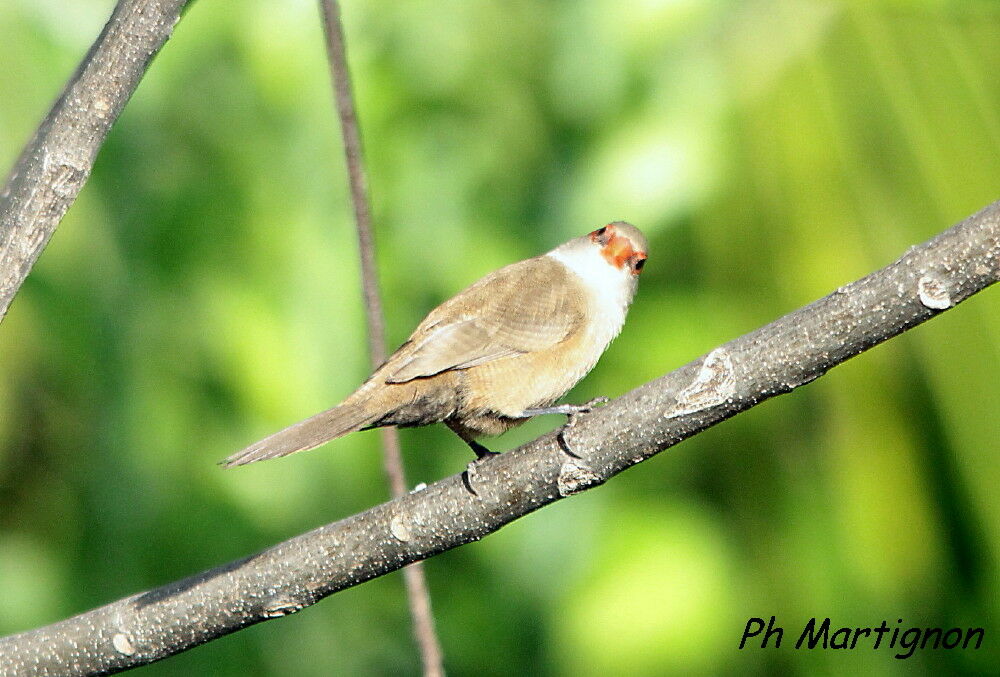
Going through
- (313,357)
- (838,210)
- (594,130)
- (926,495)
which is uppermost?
(594,130)

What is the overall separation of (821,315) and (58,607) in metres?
3.27

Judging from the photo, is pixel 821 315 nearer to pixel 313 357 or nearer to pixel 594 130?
pixel 594 130

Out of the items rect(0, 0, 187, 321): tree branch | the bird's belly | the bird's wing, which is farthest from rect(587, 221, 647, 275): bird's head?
rect(0, 0, 187, 321): tree branch

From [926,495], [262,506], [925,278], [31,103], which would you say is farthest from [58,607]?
[925,278]

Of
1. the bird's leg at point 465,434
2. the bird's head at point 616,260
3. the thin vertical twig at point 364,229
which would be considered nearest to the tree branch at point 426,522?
the thin vertical twig at point 364,229

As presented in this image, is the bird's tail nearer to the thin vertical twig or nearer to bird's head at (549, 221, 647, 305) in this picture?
the thin vertical twig

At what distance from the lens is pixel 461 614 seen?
3658 millimetres

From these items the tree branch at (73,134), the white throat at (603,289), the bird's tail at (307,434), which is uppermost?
the white throat at (603,289)

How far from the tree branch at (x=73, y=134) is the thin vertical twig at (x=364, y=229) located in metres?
0.31

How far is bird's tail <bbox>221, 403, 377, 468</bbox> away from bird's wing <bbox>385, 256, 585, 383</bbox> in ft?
0.54

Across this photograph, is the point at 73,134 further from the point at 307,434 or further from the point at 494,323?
the point at 494,323

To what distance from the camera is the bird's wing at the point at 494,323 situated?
2.70 metres

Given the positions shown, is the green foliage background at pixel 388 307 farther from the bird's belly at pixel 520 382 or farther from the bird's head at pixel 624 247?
the bird's belly at pixel 520 382

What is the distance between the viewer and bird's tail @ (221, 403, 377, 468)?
214 centimetres
